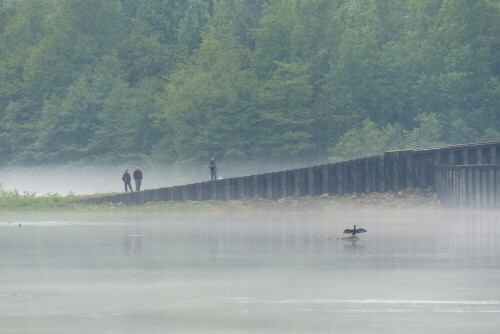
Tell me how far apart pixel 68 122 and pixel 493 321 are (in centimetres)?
10256

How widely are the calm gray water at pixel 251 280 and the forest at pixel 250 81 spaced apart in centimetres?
6031

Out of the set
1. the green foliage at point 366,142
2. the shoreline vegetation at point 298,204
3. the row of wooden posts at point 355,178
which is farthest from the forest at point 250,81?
the shoreline vegetation at point 298,204

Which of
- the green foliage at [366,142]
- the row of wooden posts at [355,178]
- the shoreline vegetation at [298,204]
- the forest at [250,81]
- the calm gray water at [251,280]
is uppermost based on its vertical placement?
the forest at [250,81]

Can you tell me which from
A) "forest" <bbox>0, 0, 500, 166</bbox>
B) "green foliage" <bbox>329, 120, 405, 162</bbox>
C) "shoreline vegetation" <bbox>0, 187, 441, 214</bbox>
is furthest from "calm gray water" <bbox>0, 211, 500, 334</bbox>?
"forest" <bbox>0, 0, 500, 166</bbox>

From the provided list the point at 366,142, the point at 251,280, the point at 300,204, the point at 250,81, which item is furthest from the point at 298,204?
the point at 250,81

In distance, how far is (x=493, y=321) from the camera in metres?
20.2

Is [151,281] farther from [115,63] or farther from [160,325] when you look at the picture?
[115,63]

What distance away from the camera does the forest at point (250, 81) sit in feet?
339

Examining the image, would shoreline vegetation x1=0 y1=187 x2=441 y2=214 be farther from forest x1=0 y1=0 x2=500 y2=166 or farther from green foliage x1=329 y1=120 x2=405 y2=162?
forest x1=0 y1=0 x2=500 y2=166

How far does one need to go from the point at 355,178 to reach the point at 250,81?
50.3 metres

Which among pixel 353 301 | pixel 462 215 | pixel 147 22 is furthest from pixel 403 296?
pixel 147 22

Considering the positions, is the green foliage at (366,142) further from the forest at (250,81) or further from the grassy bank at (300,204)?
the grassy bank at (300,204)

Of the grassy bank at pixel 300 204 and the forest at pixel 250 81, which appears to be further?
the forest at pixel 250 81

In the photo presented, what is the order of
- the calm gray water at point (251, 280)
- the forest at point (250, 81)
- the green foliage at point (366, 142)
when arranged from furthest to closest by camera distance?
the forest at point (250, 81)
the green foliage at point (366, 142)
the calm gray water at point (251, 280)
